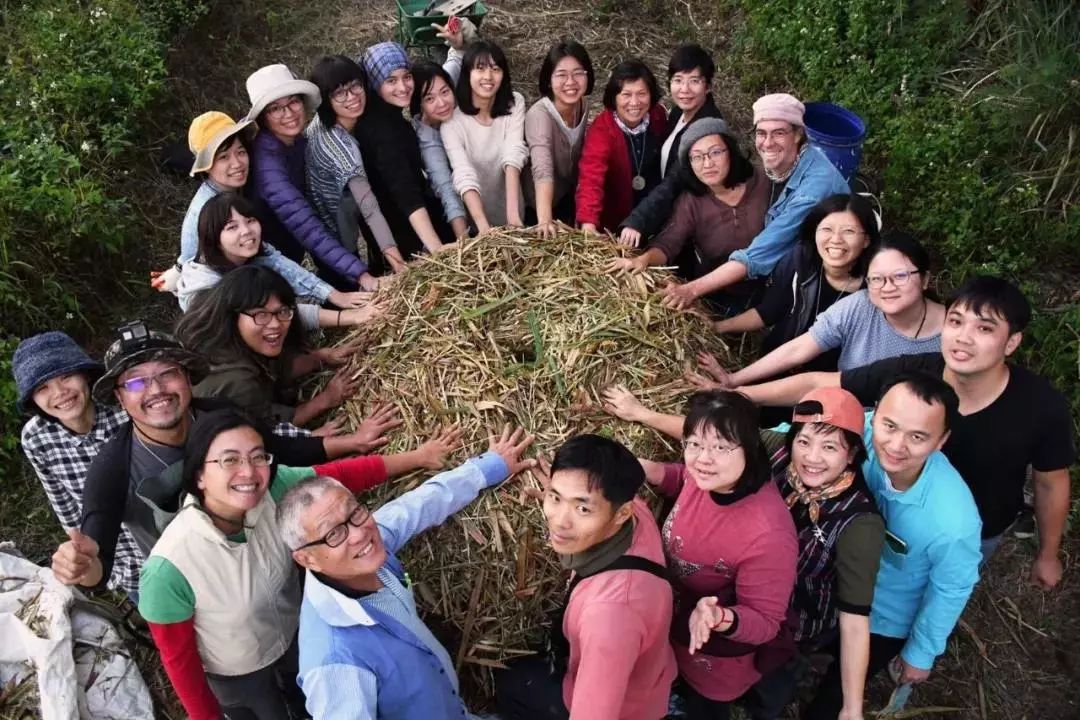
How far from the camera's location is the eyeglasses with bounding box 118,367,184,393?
287cm

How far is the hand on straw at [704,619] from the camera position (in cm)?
260

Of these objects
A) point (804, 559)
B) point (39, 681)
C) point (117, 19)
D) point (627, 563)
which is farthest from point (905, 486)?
point (117, 19)

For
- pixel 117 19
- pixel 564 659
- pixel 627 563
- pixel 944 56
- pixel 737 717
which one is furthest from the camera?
pixel 117 19

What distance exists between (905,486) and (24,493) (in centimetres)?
454

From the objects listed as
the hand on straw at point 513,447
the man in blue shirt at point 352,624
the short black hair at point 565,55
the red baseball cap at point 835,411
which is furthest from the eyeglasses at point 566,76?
the man in blue shirt at point 352,624

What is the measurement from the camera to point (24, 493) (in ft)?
14.5

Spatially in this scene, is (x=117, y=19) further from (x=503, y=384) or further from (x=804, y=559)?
(x=804, y=559)

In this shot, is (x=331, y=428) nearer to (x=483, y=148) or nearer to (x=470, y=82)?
(x=483, y=148)

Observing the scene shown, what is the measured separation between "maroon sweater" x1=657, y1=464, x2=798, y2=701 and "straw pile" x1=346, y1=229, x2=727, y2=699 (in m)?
0.53

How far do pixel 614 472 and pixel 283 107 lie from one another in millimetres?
2986

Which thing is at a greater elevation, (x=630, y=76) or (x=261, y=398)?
(x=630, y=76)

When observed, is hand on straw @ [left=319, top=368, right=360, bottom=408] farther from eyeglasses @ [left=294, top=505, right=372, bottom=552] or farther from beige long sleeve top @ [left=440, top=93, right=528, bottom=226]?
beige long sleeve top @ [left=440, top=93, right=528, bottom=226]

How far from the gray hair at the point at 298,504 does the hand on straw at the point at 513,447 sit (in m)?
0.88

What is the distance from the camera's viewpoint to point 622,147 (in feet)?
15.5
